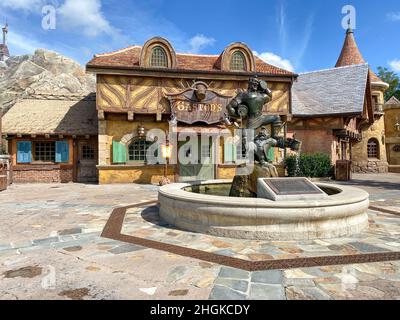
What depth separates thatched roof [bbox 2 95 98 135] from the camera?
1416 cm

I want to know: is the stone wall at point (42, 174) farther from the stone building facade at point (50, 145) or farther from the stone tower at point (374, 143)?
the stone tower at point (374, 143)

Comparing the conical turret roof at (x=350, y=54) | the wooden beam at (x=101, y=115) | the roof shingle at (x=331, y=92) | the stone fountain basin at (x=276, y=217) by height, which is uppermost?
the conical turret roof at (x=350, y=54)

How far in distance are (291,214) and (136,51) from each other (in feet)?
44.3

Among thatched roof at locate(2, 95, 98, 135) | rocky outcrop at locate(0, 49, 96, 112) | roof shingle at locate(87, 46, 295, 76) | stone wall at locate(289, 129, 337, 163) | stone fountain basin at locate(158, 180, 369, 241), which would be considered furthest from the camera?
rocky outcrop at locate(0, 49, 96, 112)

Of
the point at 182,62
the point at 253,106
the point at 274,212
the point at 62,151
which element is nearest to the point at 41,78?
the point at 62,151

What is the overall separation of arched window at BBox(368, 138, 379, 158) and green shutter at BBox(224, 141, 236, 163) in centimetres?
1463

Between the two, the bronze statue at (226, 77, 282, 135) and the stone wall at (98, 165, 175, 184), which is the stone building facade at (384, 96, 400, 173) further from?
the bronze statue at (226, 77, 282, 135)

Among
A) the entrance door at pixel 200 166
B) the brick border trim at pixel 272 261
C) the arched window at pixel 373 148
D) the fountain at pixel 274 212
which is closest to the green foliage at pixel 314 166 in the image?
the entrance door at pixel 200 166

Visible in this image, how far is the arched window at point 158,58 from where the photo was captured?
43.8 ft

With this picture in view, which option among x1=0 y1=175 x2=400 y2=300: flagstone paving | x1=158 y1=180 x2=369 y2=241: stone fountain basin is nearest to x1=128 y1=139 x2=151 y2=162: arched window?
x1=0 y1=175 x2=400 y2=300: flagstone paving

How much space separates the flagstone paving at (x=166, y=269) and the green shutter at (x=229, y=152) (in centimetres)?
943

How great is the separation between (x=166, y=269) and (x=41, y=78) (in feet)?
115

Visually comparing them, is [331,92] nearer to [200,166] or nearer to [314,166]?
[314,166]
